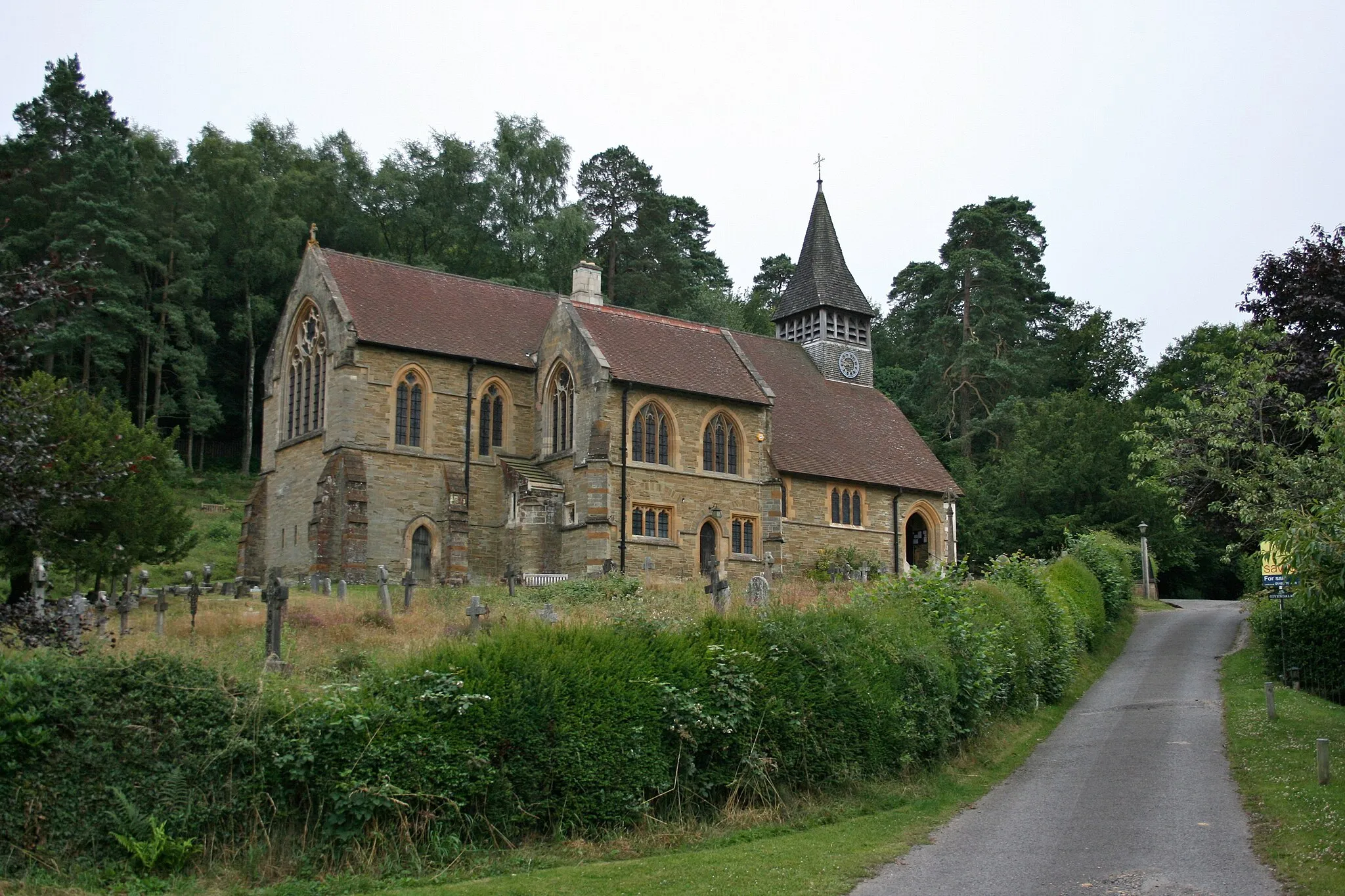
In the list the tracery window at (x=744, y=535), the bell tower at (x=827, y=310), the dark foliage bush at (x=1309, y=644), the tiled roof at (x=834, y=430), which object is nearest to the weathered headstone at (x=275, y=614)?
the dark foliage bush at (x=1309, y=644)

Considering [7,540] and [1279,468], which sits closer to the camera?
[1279,468]

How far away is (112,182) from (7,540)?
28.6 metres

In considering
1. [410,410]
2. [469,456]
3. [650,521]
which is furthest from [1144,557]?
[410,410]

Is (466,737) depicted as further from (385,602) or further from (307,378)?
(307,378)

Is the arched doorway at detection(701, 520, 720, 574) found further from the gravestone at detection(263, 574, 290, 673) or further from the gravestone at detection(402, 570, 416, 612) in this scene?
the gravestone at detection(263, 574, 290, 673)

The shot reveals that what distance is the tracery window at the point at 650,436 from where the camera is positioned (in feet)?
118

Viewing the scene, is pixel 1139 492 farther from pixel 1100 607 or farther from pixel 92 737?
pixel 92 737

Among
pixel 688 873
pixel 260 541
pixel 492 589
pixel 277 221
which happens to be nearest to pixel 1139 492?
pixel 492 589

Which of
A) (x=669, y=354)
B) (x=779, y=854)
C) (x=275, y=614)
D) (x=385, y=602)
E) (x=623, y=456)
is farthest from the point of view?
(x=669, y=354)

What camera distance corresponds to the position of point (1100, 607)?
3133 centimetres

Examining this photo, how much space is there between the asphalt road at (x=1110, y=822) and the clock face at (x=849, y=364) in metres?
25.9

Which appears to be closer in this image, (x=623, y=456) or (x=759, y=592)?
(x=759, y=592)

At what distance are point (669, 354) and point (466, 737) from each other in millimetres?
27265

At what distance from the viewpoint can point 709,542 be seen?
37.3 m
